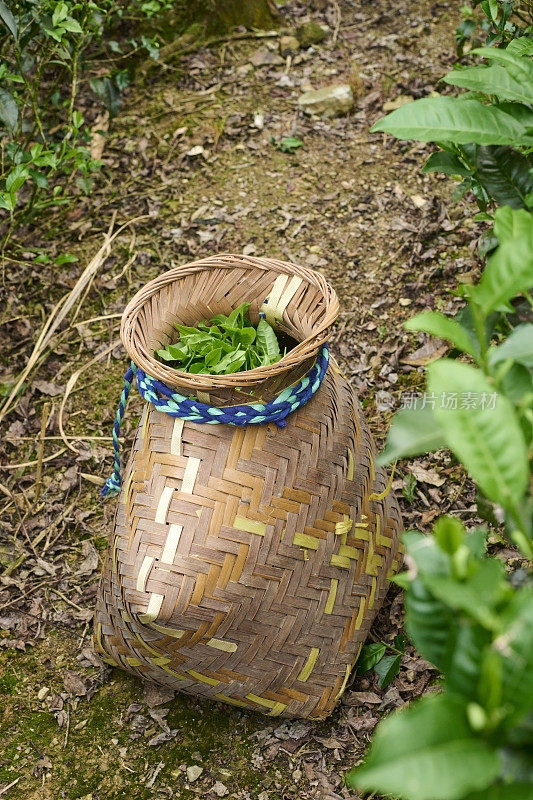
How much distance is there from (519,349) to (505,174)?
1.63ft

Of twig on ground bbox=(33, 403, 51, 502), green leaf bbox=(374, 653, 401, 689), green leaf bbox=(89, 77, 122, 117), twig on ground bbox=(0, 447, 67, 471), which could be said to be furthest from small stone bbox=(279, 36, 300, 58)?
green leaf bbox=(374, 653, 401, 689)

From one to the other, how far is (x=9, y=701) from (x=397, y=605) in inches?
47.0

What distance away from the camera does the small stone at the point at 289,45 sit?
3.91m

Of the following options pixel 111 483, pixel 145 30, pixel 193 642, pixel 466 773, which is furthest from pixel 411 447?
pixel 145 30

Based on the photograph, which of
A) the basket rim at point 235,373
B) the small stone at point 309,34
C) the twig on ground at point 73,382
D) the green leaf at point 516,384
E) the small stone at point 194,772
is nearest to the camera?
the green leaf at point 516,384

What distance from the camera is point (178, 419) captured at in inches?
61.8

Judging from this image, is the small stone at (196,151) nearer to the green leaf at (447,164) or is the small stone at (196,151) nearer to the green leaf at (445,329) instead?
the green leaf at (447,164)

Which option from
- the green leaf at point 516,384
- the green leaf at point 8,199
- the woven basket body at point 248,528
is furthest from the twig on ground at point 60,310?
the green leaf at point 516,384

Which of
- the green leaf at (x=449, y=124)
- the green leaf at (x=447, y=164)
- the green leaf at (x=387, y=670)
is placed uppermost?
the green leaf at (x=449, y=124)

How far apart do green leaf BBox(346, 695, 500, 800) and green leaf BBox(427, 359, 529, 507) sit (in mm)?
204

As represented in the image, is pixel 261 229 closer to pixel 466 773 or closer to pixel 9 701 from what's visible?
pixel 9 701

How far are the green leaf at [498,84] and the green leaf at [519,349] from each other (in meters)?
0.47

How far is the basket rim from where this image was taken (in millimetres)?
1414

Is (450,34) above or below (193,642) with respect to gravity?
above
